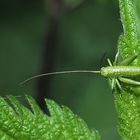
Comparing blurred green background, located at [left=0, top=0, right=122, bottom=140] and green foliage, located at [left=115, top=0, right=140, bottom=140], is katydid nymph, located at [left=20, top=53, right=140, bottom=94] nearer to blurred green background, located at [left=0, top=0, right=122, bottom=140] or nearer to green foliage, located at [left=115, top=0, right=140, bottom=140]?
green foliage, located at [left=115, top=0, right=140, bottom=140]

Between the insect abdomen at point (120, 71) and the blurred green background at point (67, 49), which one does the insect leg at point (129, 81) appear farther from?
the blurred green background at point (67, 49)

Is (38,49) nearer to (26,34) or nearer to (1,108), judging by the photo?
(26,34)

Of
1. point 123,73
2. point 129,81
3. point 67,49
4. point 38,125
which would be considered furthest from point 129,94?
point 67,49

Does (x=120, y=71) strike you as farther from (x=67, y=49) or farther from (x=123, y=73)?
(x=67, y=49)

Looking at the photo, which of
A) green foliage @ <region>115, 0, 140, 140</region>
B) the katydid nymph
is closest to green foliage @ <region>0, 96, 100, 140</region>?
green foliage @ <region>115, 0, 140, 140</region>

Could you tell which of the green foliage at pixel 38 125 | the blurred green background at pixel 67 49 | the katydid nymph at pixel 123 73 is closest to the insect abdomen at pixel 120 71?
the katydid nymph at pixel 123 73

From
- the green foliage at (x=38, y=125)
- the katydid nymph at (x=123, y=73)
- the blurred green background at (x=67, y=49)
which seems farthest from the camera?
the blurred green background at (x=67, y=49)
